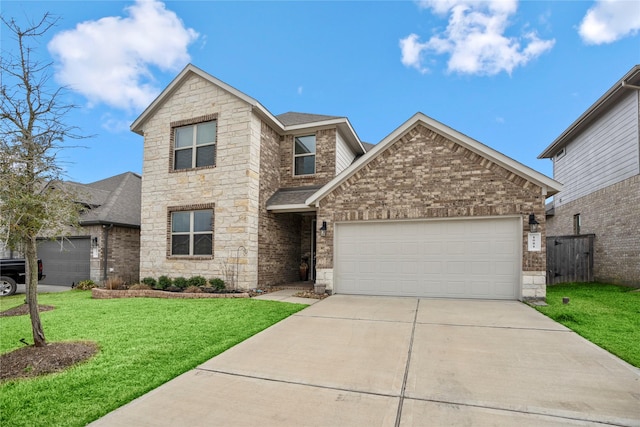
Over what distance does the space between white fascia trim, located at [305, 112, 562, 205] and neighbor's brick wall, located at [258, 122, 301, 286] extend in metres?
2.16

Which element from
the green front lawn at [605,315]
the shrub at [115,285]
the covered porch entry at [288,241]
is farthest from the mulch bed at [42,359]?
the green front lawn at [605,315]

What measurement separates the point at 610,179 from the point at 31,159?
1628 cm

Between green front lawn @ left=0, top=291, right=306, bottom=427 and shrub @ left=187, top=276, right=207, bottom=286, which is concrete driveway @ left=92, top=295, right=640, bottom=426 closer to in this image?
green front lawn @ left=0, top=291, right=306, bottom=427

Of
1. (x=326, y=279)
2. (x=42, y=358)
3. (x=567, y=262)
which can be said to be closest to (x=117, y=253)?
(x=326, y=279)

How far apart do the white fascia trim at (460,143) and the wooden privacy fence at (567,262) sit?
16.2ft

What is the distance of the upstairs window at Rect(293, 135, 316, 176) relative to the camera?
12195 mm

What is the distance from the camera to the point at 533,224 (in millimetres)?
7980

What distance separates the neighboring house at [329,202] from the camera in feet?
27.6

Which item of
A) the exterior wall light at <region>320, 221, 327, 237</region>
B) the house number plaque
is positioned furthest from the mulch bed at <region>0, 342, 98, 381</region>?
the house number plaque

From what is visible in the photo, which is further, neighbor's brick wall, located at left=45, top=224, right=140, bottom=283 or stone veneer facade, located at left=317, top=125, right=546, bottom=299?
neighbor's brick wall, located at left=45, top=224, right=140, bottom=283

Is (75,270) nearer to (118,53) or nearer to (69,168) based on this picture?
(118,53)

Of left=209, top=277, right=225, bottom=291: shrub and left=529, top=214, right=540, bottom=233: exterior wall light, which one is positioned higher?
left=529, top=214, right=540, bottom=233: exterior wall light

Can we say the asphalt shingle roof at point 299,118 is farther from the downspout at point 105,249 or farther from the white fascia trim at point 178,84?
the downspout at point 105,249

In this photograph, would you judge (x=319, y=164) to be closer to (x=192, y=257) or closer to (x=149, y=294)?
(x=192, y=257)
